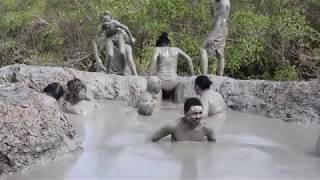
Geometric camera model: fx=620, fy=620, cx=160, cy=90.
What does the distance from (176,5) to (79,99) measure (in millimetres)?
6768

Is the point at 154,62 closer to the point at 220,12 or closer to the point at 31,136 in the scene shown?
the point at 220,12

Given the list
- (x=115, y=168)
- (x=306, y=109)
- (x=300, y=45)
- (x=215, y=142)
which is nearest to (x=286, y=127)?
(x=306, y=109)

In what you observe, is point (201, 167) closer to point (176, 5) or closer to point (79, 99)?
point (79, 99)

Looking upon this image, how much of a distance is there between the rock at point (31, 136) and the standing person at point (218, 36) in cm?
459

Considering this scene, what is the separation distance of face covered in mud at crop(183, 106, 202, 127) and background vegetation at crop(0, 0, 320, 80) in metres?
7.31

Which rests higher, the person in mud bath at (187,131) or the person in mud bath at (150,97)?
the person in mud bath at (150,97)

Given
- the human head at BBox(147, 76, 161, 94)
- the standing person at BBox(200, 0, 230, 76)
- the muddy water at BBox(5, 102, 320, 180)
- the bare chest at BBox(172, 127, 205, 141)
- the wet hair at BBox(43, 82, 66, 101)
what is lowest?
the muddy water at BBox(5, 102, 320, 180)

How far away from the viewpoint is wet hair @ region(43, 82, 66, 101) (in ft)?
31.1

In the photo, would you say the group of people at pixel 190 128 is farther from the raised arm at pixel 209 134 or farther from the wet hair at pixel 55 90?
the wet hair at pixel 55 90

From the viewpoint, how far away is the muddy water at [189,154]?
5.82 m

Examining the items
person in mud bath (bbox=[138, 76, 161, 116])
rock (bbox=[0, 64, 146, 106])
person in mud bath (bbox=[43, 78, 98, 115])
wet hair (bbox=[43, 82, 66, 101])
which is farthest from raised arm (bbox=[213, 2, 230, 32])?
wet hair (bbox=[43, 82, 66, 101])

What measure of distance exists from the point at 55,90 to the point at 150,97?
4.80 ft

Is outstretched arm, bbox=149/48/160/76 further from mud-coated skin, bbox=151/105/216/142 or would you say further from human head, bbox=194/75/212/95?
mud-coated skin, bbox=151/105/216/142

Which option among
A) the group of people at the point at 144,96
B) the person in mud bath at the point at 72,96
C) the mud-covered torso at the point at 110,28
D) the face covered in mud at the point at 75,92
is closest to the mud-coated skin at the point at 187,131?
the group of people at the point at 144,96
